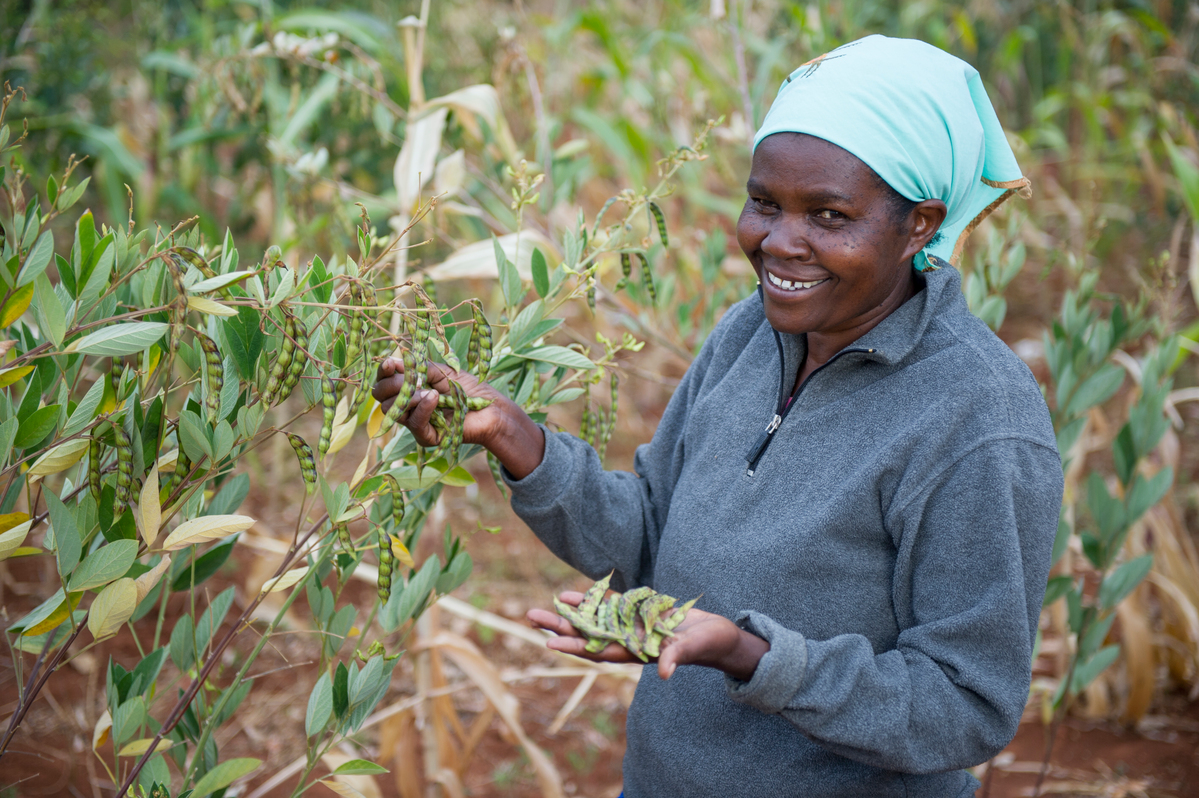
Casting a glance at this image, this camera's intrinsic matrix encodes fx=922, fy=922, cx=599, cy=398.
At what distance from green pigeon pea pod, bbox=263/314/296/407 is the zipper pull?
0.59 m

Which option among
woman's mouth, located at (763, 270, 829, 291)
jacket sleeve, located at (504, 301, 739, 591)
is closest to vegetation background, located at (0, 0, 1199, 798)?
jacket sleeve, located at (504, 301, 739, 591)

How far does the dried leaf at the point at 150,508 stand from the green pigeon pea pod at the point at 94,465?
46 millimetres

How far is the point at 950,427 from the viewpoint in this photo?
1.06m

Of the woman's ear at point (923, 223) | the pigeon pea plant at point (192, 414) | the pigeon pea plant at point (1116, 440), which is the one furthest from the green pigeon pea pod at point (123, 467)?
the pigeon pea plant at point (1116, 440)

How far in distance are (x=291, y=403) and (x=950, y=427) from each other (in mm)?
3263

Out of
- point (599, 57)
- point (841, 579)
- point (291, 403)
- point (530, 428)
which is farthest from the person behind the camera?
point (599, 57)

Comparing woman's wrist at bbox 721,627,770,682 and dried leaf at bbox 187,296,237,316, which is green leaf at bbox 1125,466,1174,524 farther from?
dried leaf at bbox 187,296,237,316

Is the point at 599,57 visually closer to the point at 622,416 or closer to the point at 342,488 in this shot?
the point at 622,416

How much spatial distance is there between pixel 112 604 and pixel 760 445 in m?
0.78

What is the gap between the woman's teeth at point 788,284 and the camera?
113 cm

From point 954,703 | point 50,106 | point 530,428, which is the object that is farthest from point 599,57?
point 954,703

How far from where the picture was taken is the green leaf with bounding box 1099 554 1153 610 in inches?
72.0

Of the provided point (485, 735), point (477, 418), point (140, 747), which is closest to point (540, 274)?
point (477, 418)

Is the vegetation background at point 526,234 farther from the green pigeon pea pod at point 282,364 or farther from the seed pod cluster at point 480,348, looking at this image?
the green pigeon pea pod at point 282,364
